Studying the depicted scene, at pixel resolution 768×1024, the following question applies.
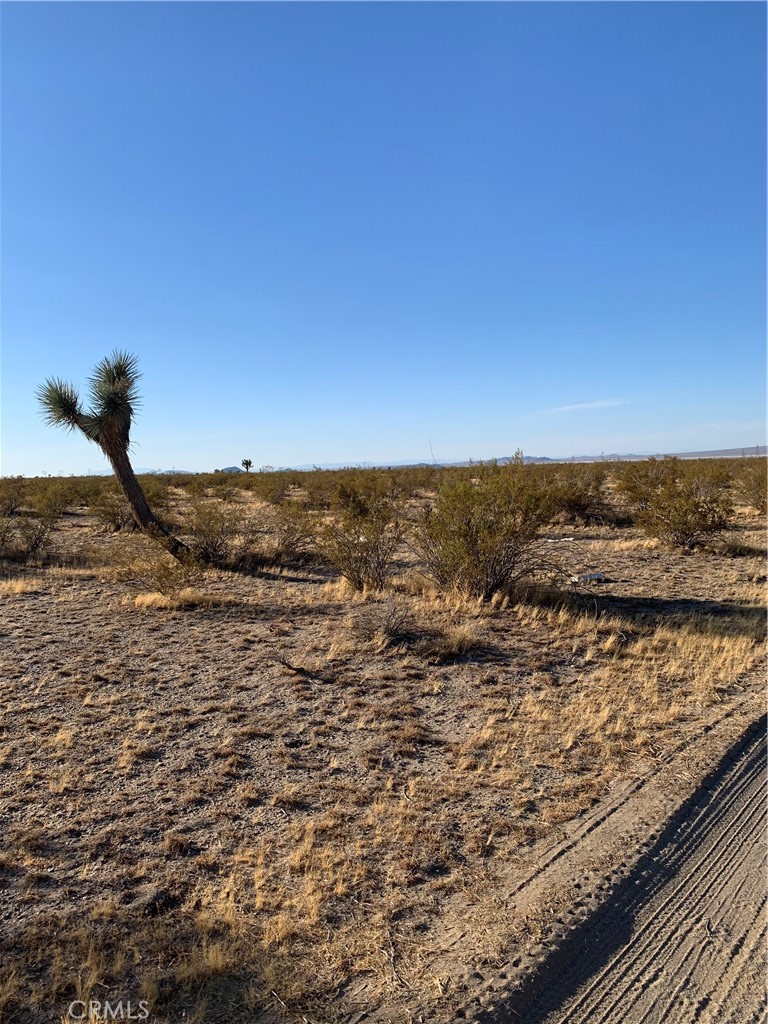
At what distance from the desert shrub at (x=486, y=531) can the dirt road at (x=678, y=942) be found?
6.95 m

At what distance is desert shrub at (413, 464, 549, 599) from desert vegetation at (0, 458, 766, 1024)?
0.05m

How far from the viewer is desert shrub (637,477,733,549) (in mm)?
16484

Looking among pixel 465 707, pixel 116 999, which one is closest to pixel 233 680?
pixel 465 707

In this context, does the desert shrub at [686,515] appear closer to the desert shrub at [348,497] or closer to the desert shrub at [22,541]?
the desert shrub at [348,497]

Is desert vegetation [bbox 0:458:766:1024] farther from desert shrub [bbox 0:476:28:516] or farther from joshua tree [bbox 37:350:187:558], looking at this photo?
desert shrub [bbox 0:476:28:516]

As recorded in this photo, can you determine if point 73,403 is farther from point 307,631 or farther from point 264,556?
point 307,631

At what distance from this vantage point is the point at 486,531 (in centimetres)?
1107

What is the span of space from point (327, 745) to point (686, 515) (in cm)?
1429

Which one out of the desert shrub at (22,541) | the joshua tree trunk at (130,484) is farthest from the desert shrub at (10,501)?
the joshua tree trunk at (130,484)

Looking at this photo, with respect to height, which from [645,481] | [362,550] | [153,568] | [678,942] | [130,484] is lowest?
[678,942]

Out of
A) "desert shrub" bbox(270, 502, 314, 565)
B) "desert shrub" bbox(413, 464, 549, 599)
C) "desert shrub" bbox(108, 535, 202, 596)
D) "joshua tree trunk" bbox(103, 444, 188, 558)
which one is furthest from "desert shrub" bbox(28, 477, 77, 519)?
"desert shrub" bbox(413, 464, 549, 599)

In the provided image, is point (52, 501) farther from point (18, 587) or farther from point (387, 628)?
point (387, 628)

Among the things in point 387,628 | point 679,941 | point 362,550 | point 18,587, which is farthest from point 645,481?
point 679,941

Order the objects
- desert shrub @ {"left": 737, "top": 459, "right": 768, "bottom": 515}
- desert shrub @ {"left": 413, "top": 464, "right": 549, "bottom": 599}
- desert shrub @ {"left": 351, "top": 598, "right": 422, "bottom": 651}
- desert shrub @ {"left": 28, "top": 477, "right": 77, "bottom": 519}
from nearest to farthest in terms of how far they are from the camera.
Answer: desert shrub @ {"left": 351, "top": 598, "right": 422, "bottom": 651}, desert shrub @ {"left": 413, "top": 464, "right": 549, "bottom": 599}, desert shrub @ {"left": 28, "top": 477, "right": 77, "bottom": 519}, desert shrub @ {"left": 737, "top": 459, "right": 768, "bottom": 515}
